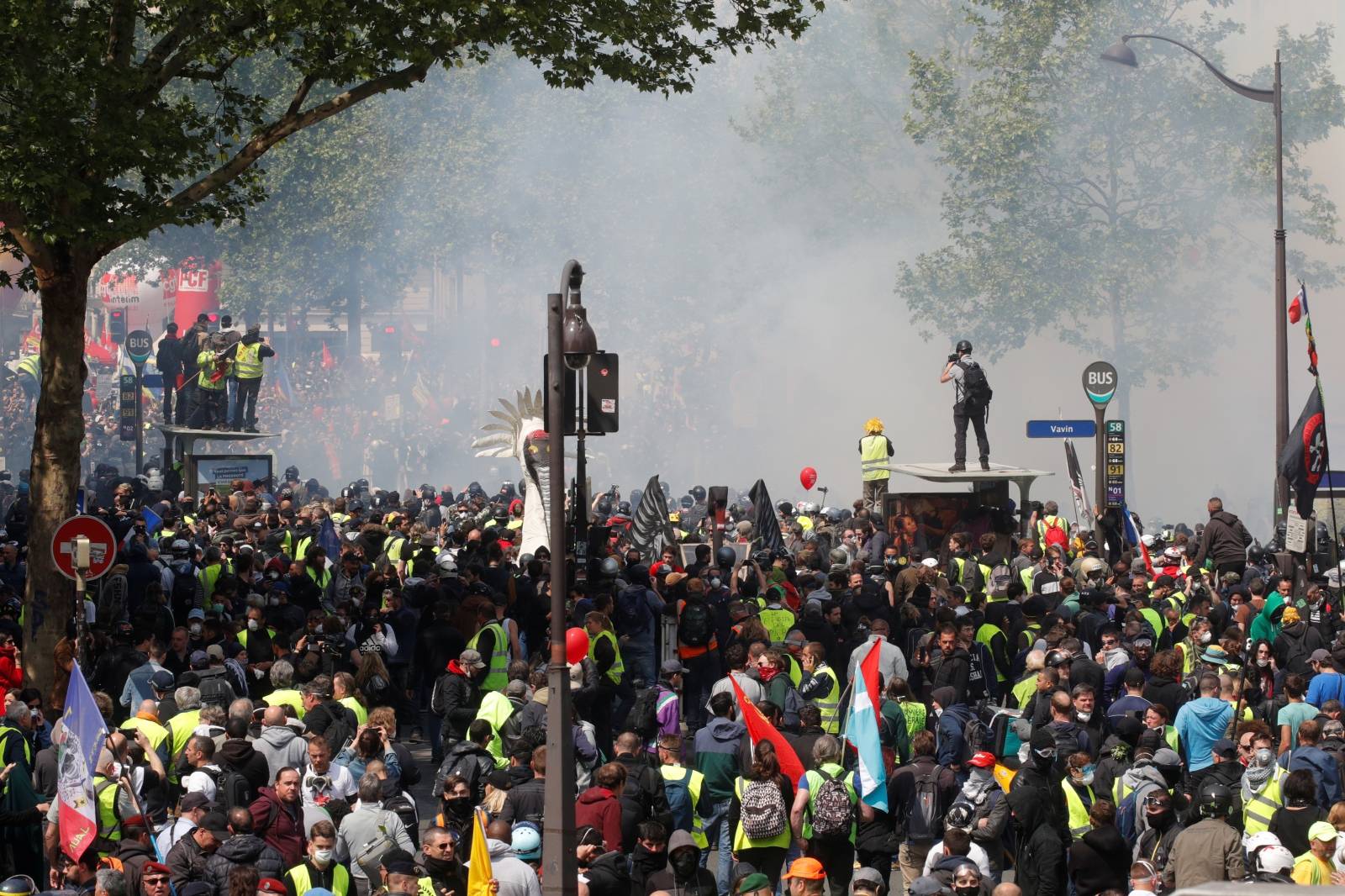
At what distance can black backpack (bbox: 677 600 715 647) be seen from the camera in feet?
58.0

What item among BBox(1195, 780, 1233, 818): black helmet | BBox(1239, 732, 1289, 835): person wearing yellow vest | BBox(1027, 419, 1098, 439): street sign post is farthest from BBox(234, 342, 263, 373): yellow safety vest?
BBox(1195, 780, 1233, 818): black helmet

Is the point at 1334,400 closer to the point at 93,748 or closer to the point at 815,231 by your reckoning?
the point at 815,231

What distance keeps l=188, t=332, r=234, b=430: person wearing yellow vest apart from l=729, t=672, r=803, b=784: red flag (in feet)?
67.7

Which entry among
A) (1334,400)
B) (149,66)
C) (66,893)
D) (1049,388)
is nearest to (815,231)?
(1049,388)

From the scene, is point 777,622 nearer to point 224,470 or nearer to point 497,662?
point 497,662

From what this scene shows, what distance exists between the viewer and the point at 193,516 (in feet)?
80.1

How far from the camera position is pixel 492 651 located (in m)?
15.9

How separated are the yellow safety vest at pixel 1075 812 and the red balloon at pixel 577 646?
4.48 meters

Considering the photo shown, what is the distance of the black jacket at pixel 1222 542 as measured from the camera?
2267cm

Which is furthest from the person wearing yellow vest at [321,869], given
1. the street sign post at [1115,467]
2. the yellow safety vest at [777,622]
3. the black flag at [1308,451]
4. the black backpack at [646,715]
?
the street sign post at [1115,467]

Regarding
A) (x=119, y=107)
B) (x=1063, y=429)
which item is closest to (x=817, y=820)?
(x=119, y=107)

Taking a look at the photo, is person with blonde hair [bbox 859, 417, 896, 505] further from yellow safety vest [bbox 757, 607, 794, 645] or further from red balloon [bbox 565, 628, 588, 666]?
red balloon [bbox 565, 628, 588, 666]

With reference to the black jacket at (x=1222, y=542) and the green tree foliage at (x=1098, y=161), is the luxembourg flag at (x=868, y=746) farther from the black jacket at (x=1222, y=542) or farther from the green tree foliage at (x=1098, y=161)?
the green tree foliage at (x=1098, y=161)

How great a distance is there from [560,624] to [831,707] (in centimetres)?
479
